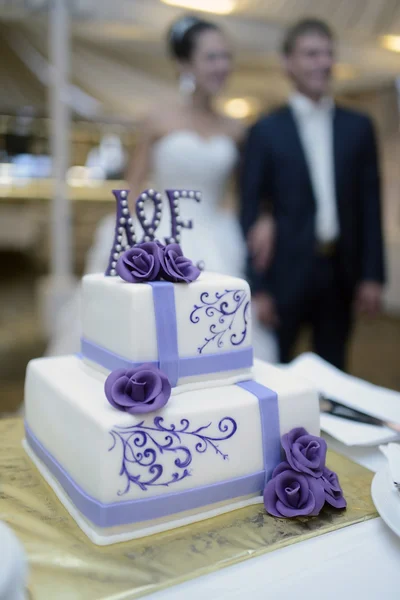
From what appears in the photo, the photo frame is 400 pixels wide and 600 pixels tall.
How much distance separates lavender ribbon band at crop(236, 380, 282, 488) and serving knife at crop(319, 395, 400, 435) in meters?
0.33

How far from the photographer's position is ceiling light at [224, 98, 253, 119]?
26.8ft

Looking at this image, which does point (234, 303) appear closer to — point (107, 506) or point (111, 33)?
point (107, 506)

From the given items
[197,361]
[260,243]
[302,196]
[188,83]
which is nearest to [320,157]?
[302,196]

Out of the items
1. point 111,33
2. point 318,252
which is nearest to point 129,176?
point 318,252

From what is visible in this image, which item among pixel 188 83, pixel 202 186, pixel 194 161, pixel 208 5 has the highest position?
pixel 208 5

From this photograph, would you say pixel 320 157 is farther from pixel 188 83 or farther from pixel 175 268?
pixel 175 268

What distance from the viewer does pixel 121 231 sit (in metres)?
1.01

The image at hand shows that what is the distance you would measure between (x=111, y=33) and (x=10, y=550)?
5.39m

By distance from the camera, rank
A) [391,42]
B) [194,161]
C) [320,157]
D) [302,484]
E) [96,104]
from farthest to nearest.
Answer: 1. [96,104]
2. [391,42]
3. [194,161]
4. [320,157]
5. [302,484]

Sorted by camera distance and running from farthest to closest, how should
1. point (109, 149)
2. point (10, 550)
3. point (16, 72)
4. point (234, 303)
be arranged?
point (109, 149), point (16, 72), point (234, 303), point (10, 550)

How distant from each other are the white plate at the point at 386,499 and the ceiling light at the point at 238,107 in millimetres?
7742

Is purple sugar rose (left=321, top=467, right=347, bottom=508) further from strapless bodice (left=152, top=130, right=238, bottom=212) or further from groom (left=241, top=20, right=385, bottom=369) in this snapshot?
strapless bodice (left=152, top=130, right=238, bottom=212)

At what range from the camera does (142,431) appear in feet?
2.60

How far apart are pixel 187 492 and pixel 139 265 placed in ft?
1.15
